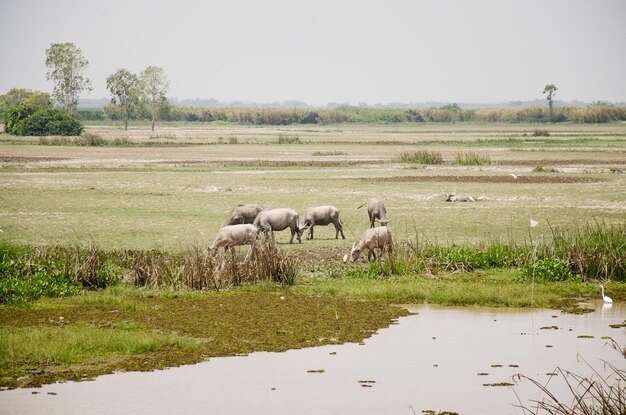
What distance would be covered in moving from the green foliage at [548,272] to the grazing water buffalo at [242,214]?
8.71 m

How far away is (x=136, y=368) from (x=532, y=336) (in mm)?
6625

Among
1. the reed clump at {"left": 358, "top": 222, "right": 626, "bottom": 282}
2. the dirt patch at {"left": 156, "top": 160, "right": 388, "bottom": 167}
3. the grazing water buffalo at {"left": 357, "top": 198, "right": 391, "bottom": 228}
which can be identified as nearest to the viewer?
the reed clump at {"left": 358, "top": 222, "right": 626, "bottom": 282}

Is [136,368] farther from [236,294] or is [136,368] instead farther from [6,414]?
[236,294]

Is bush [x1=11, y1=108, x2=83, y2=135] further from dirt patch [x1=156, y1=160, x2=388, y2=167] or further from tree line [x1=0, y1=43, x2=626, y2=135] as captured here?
dirt patch [x1=156, y1=160, x2=388, y2=167]

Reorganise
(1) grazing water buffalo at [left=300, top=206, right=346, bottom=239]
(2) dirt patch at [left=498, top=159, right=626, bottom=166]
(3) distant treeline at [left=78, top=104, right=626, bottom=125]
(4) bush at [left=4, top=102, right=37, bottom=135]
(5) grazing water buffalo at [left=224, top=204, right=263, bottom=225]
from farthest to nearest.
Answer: (3) distant treeline at [left=78, top=104, right=626, bottom=125], (4) bush at [left=4, top=102, right=37, bottom=135], (2) dirt patch at [left=498, top=159, right=626, bottom=166], (1) grazing water buffalo at [left=300, top=206, right=346, bottom=239], (5) grazing water buffalo at [left=224, top=204, right=263, bottom=225]

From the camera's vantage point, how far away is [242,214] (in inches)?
1006

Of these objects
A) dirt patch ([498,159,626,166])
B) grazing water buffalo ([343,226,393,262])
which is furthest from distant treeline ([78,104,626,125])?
grazing water buffalo ([343,226,393,262])

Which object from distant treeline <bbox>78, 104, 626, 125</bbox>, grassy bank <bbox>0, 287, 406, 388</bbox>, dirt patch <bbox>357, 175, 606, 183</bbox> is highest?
grassy bank <bbox>0, 287, 406, 388</bbox>

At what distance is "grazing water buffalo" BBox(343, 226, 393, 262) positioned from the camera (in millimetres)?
20766

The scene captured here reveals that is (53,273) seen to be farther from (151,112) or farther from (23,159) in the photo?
(151,112)

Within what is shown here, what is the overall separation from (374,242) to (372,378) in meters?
8.36

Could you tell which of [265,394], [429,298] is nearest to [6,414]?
[265,394]

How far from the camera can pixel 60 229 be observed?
26969 mm

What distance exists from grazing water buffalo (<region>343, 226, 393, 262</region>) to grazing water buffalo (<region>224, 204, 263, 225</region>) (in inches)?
195
